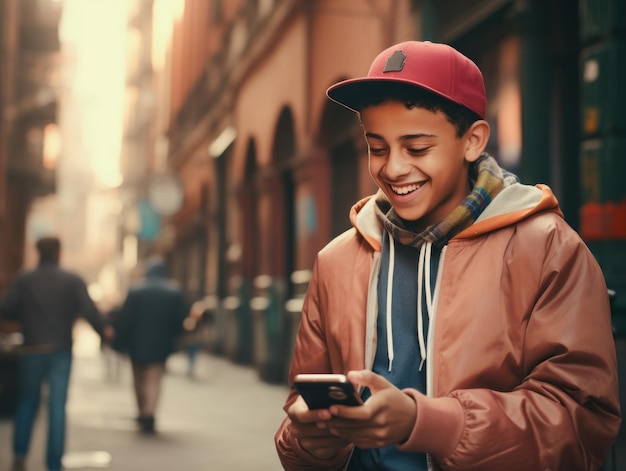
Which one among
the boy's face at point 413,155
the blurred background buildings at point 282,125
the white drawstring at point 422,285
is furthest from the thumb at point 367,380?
the blurred background buildings at point 282,125

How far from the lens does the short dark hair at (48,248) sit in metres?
8.24

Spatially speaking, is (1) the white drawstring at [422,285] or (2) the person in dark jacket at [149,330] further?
(2) the person in dark jacket at [149,330]

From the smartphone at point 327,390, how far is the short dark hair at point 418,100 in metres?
0.65

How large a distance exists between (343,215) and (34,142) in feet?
84.6

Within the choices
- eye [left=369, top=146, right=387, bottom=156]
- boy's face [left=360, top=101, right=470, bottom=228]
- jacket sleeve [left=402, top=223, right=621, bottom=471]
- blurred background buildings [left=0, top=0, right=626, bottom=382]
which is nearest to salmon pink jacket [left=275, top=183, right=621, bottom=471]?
jacket sleeve [left=402, top=223, right=621, bottom=471]

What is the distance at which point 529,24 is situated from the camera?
24.9 feet

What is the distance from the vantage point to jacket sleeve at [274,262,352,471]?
90.0 inches

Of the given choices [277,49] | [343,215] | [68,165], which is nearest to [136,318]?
[343,215]

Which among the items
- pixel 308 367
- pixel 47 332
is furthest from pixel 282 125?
pixel 308 367

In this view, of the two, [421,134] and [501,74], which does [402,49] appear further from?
[501,74]

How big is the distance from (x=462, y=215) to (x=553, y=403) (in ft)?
1.54

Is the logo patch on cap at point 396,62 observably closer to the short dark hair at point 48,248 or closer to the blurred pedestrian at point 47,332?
the blurred pedestrian at point 47,332

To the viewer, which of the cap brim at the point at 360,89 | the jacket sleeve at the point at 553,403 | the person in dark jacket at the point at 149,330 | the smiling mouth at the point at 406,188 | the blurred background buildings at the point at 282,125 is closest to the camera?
the jacket sleeve at the point at 553,403

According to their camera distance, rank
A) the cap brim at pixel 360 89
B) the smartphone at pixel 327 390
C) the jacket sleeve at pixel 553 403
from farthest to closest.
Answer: the cap brim at pixel 360 89, the jacket sleeve at pixel 553 403, the smartphone at pixel 327 390
